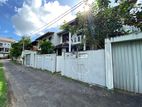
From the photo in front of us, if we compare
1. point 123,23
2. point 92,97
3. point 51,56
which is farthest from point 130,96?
point 51,56

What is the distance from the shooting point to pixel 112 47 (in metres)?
9.12

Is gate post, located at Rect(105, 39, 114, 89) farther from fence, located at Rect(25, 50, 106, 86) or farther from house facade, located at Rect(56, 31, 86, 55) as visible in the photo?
house facade, located at Rect(56, 31, 86, 55)

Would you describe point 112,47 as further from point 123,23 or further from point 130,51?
point 123,23

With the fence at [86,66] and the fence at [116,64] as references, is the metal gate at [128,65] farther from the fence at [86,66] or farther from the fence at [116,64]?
the fence at [86,66]

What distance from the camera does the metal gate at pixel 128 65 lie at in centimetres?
780

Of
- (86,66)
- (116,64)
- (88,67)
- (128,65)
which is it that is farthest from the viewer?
(86,66)

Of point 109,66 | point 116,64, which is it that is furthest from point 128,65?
point 109,66

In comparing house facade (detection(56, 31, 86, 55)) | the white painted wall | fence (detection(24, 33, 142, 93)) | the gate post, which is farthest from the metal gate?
house facade (detection(56, 31, 86, 55))

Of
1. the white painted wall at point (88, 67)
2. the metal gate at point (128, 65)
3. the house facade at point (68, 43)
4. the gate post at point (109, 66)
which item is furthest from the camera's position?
the house facade at point (68, 43)

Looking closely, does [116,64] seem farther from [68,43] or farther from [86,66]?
[68,43]

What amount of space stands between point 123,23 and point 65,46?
66.7 feet

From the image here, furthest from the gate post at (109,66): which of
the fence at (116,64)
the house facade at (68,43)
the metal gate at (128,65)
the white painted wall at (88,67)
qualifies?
the house facade at (68,43)

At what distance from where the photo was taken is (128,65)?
826 centimetres

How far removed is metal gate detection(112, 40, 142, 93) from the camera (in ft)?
25.6
